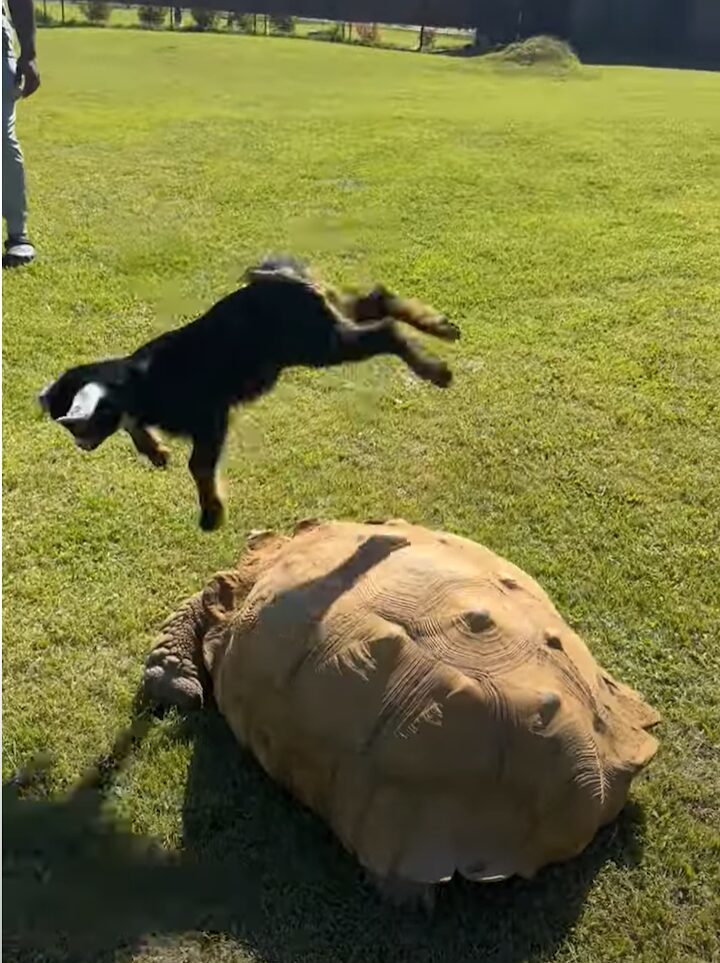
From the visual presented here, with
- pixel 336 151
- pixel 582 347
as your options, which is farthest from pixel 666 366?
pixel 336 151

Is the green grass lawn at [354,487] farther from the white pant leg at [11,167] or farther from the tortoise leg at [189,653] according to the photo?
the white pant leg at [11,167]

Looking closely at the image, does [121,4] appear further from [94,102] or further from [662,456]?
[662,456]

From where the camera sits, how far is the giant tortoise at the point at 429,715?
246 cm

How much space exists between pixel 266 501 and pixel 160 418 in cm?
225

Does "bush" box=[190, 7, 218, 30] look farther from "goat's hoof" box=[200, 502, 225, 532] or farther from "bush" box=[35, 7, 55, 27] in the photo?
"goat's hoof" box=[200, 502, 225, 532]

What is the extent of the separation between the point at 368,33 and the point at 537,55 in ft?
17.6

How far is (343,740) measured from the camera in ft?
8.34

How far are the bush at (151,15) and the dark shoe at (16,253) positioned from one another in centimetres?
1169

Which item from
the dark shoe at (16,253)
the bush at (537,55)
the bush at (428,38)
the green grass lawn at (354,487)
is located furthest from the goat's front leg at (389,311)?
the bush at (428,38)

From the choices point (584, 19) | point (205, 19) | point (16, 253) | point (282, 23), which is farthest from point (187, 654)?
point (584, 19)

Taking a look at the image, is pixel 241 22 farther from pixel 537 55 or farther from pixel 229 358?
pixel 229 358

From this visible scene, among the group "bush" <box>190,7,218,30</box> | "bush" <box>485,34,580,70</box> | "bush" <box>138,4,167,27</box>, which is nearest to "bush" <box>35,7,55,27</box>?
"bush" <box>138,4,167,27</box>

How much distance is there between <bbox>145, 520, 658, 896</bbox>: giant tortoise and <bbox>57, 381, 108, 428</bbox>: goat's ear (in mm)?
993

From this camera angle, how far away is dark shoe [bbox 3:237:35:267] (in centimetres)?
653
